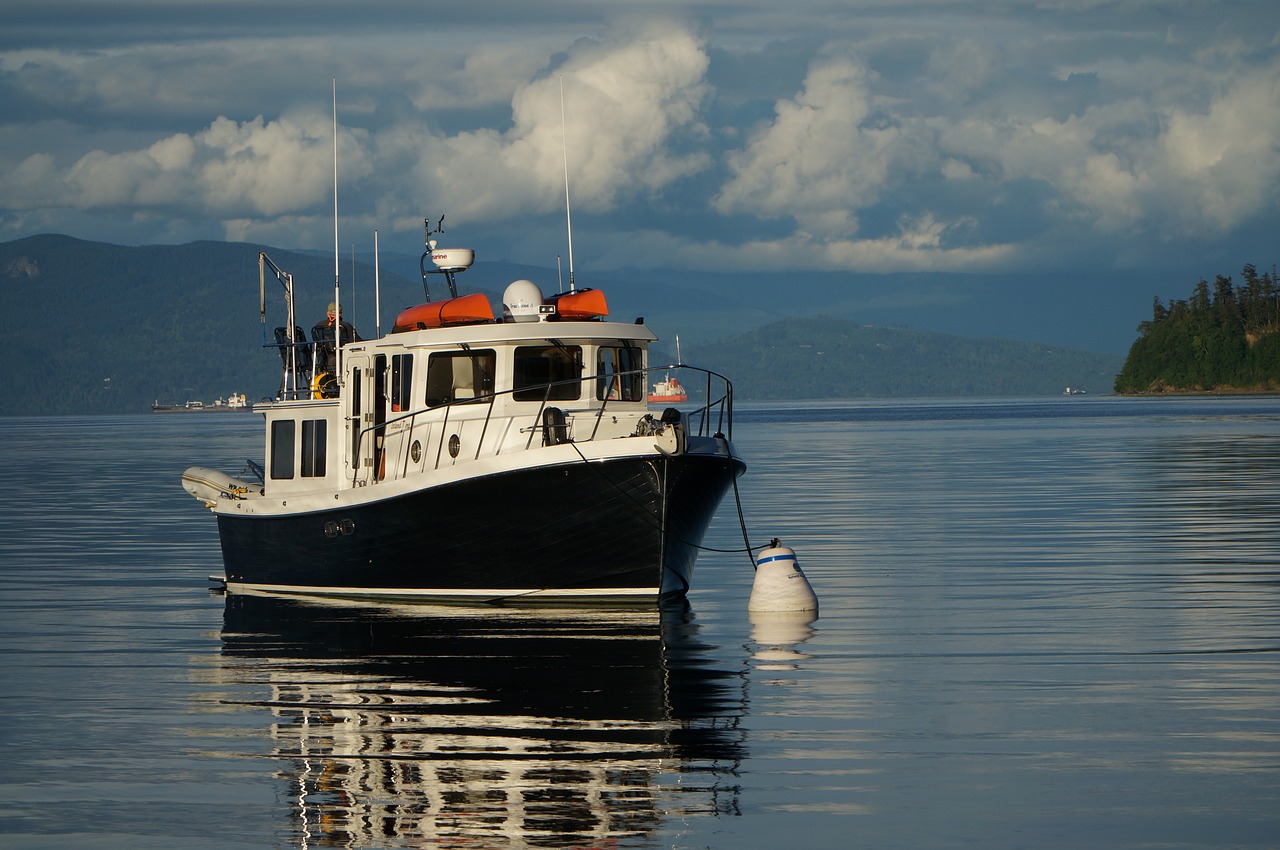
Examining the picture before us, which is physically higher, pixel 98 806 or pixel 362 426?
pixel 362 426

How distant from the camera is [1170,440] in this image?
253ft

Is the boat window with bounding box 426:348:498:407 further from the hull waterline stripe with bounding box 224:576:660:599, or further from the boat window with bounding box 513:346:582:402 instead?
the hull waterline stripe with bounding box 224:576:660:599

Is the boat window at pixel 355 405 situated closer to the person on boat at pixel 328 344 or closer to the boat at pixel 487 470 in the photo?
the boat at pixel 487 470

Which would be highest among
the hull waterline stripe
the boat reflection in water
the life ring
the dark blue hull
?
the life ring

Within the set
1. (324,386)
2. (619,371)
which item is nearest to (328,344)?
(324,386)

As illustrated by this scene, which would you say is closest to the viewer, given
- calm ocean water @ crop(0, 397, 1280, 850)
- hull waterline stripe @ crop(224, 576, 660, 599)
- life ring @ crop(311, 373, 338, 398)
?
calm ocean water @ crop(0, 397, 1280, 850)

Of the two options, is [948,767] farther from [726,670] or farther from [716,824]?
[726,670]

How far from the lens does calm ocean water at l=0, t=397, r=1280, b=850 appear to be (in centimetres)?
1062

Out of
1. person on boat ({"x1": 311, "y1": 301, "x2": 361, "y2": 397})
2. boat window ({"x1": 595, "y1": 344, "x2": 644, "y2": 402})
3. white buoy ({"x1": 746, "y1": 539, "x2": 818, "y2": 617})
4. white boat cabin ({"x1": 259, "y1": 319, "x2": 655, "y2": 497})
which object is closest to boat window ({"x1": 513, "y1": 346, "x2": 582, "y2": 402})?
white boat cabin ({"x1": 259, "y1": 319, "x2": 655, "y2": 497})

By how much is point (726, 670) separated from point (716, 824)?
5.76 m

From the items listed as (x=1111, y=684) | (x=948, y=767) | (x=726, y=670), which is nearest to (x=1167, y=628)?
(x=1111, y=684)

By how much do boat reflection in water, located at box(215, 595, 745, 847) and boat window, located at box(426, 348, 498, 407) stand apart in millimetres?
2727

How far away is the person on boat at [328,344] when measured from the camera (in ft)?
79.4

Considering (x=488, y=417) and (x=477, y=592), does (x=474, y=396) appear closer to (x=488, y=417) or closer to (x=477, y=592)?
(x=488, y=417)
